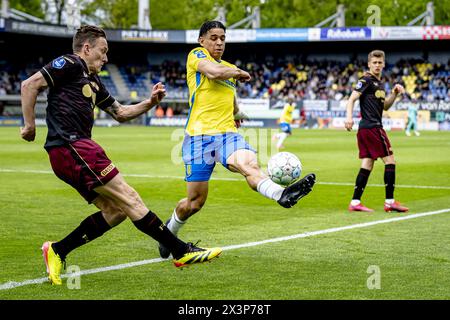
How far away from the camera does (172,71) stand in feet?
214

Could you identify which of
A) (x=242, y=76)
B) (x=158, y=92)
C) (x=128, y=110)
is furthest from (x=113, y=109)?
(x=242, y=76)

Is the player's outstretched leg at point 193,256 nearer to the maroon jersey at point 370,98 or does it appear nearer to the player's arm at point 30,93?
the player's arm at point 30,93

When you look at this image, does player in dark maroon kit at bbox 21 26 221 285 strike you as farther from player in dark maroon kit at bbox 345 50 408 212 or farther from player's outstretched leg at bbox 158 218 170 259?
player in dark maroon kit at bbox 345 50 408 212

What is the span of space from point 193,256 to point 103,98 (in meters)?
1.64

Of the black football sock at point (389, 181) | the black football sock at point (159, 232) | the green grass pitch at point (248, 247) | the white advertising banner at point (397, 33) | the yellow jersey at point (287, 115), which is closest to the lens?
the green grass pitch at point (248, 247)

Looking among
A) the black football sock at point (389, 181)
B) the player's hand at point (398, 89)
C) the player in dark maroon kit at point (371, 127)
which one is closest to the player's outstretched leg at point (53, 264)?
the player in dark maroon kit at point (371, 127)

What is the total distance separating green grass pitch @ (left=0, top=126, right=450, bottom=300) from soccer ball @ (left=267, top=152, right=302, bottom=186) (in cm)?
74

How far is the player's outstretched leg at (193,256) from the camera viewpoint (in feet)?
22.9

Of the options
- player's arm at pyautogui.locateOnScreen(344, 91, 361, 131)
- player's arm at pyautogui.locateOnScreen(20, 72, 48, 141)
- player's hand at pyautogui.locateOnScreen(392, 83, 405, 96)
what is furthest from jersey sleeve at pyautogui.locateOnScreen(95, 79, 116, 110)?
player's hand at pyautogui.locateOnScreen(392, 83, 405, 96)

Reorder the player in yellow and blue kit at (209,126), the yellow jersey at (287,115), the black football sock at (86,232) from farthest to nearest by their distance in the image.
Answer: the yellow jersey at (287,115)
the player in yellow and blue kit at (209,126)
the black football sock at (86,232)

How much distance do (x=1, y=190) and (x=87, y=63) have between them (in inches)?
320

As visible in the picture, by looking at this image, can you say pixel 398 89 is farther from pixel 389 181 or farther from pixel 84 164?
pixel 84 164

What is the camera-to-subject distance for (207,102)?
778 cm

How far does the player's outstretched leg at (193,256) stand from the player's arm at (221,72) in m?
1.62
